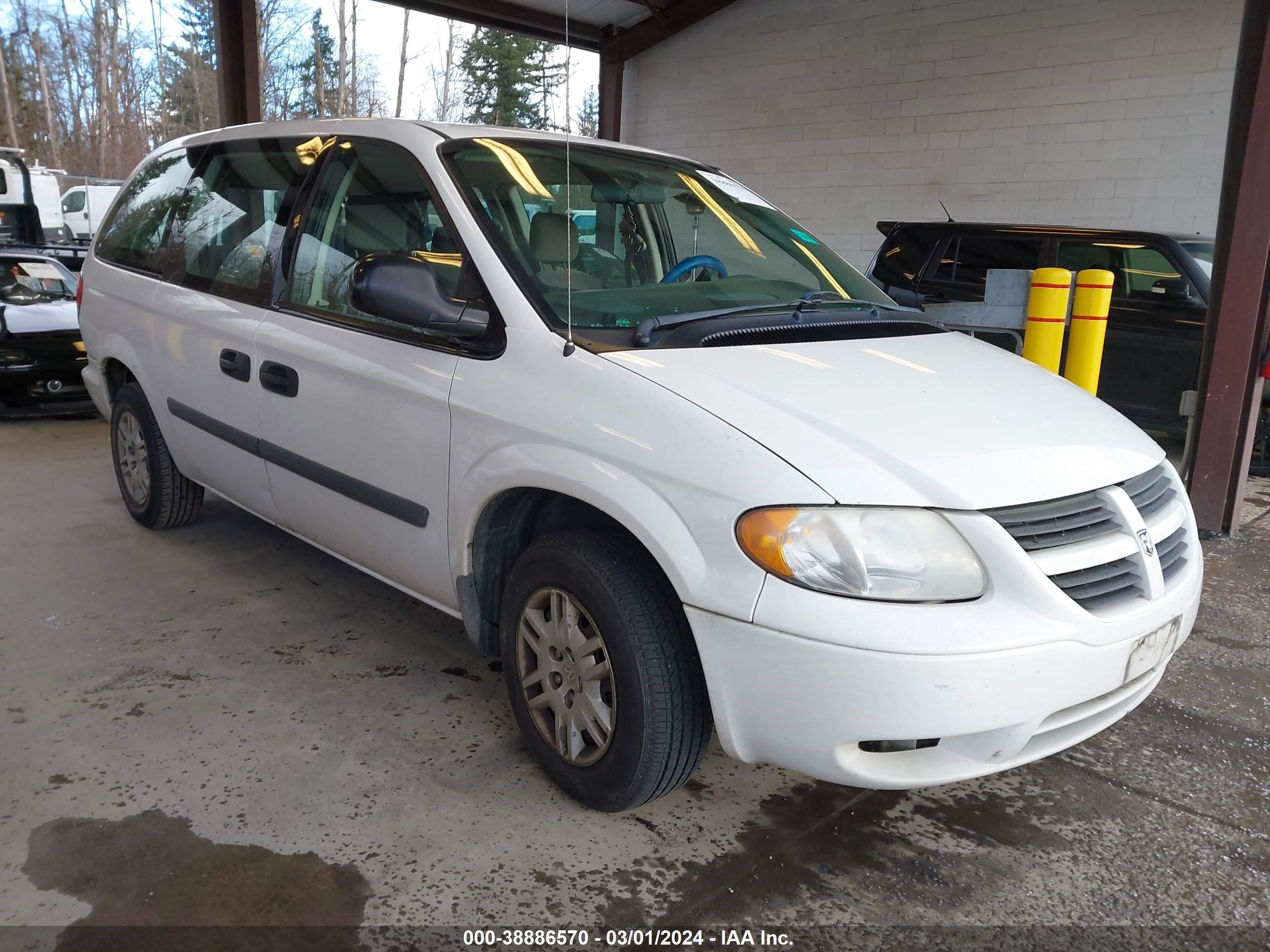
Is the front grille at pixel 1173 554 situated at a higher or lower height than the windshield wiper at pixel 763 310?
lower

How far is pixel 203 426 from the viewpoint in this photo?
358 cm

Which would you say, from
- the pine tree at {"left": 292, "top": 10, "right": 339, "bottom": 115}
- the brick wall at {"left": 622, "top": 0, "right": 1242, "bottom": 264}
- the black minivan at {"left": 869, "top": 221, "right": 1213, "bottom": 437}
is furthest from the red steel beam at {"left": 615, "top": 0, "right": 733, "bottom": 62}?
the black minivan at {"left": 869, "top": 221, "right": 1213, "bottom": 437}

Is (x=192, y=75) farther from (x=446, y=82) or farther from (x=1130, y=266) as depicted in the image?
(x=1130, y=266)

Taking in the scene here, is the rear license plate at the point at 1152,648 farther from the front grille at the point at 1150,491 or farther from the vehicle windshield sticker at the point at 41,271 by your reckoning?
the vehicle windshield sticker at the point at 41,271

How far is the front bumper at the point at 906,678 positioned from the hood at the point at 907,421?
0.73ft

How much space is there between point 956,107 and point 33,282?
7.99 metres

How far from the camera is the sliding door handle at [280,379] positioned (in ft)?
9.85

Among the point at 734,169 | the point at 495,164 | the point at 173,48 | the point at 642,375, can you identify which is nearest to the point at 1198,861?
the point at 642,375

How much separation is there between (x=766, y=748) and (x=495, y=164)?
6.02 ft

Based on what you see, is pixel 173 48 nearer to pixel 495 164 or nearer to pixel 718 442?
pixel 495 164

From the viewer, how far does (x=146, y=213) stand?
412 cm

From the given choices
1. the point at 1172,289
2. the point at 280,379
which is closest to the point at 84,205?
the point at 280,379

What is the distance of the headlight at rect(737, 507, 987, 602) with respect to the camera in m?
1.84

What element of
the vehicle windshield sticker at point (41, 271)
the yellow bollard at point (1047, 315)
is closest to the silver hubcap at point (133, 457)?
the vehicle windshield sticker at point (41, 271)
